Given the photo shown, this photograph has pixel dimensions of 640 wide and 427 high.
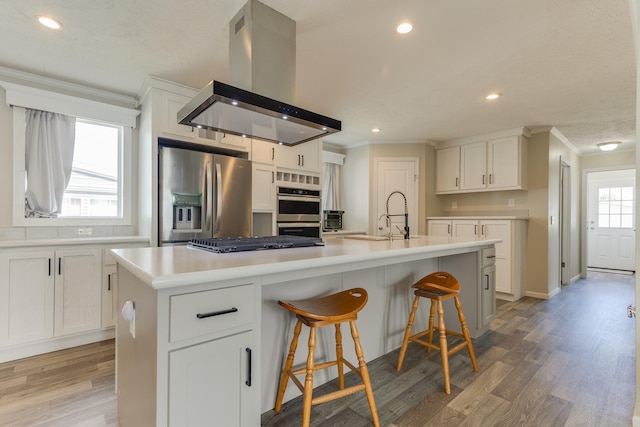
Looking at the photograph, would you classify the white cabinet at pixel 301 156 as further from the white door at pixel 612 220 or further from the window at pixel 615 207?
the window at pixel 615 207

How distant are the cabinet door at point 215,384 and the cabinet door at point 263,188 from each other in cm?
250

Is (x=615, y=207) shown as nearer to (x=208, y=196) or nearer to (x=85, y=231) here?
(x=208, y=196)

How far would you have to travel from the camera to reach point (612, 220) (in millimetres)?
6582

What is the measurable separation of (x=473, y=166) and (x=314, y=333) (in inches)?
171

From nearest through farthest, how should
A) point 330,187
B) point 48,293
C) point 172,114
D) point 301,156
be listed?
1. point 48,293
2. point 172,114
3. point 301,156
4. point 330,187

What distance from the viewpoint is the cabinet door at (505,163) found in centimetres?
432

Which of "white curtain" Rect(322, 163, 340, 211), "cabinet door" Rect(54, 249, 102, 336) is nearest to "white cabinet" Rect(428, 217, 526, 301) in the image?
"white curtain" Rect(322, 163, 340, 211)

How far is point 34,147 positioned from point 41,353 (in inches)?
70.7

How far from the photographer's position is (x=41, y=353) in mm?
2488

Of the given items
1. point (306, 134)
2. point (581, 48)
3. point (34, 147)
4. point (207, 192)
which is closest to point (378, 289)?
point (306, 134)

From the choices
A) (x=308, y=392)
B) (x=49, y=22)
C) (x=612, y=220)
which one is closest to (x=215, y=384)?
(x=308, y=392)

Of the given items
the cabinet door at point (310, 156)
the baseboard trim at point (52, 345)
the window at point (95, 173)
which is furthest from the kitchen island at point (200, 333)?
the cabinet door at point (310, 156)

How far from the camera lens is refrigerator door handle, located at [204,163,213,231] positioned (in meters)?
2.99

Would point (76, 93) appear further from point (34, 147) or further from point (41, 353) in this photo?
point (41, 353)
